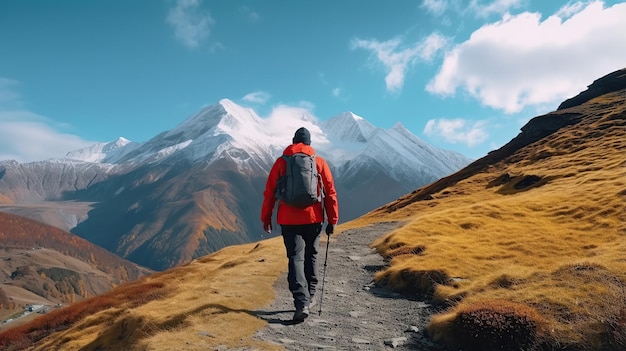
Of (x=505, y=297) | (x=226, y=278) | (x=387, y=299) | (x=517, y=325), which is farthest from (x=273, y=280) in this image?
(x=517, y=325)

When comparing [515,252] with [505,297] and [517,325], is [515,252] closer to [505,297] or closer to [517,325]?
[505,297]

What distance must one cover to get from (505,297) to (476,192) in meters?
64.5

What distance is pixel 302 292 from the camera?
44.7ft

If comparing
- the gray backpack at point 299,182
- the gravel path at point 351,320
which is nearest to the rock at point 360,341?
the gravel path at point 351,320

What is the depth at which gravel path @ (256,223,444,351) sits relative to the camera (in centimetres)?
1248

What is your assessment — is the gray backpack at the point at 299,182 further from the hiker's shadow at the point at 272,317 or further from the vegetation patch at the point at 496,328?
the vegetation patch at the point at 496,328

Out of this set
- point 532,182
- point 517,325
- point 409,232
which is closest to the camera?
point 517,325

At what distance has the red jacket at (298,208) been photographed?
44.7 feet

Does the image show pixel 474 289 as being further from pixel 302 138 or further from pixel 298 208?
pixel 302 138

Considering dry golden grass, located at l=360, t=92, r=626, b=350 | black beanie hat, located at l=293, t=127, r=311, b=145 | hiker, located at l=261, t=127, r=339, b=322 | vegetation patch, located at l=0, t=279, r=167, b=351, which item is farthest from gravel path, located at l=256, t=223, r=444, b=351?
vegetation patch, located at l=0, t=279, r=167, b=351

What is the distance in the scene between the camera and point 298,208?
44.8 feet

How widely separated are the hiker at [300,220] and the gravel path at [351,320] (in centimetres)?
92

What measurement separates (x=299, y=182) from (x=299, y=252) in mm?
2299

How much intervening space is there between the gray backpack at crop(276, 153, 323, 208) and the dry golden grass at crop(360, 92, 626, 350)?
Result: 5.84m
